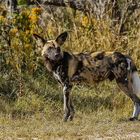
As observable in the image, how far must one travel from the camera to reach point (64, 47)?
10.3 meters

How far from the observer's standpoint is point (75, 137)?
21.5 ft

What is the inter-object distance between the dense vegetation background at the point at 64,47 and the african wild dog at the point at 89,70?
1.39ft

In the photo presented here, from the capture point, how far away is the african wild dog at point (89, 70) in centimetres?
788

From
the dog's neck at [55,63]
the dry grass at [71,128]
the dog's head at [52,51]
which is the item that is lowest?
the dry grass at [71,128]

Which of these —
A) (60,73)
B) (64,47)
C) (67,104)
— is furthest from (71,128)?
(64,47)

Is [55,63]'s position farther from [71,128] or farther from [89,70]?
[71,128]

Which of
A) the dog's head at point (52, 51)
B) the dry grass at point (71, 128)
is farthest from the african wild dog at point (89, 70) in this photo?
the dry grass at point (71, 128)

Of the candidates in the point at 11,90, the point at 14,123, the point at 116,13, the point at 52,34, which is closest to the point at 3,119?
the point at 14,123

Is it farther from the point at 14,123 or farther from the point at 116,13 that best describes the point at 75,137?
the point at 116,13

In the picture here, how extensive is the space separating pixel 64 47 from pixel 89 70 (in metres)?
2.31

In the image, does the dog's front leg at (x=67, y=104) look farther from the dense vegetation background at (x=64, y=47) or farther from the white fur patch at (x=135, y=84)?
the white fur patch at (x=135, y=84)

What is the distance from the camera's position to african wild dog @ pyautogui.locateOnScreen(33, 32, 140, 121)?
788cm

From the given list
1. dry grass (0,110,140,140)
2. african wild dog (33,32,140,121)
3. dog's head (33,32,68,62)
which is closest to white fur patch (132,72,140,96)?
african wild dog (33,32,140,121)

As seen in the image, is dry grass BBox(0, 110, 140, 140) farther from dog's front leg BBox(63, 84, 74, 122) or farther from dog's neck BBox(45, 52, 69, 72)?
dog's neck BBox(45, 52, 69, 72)
